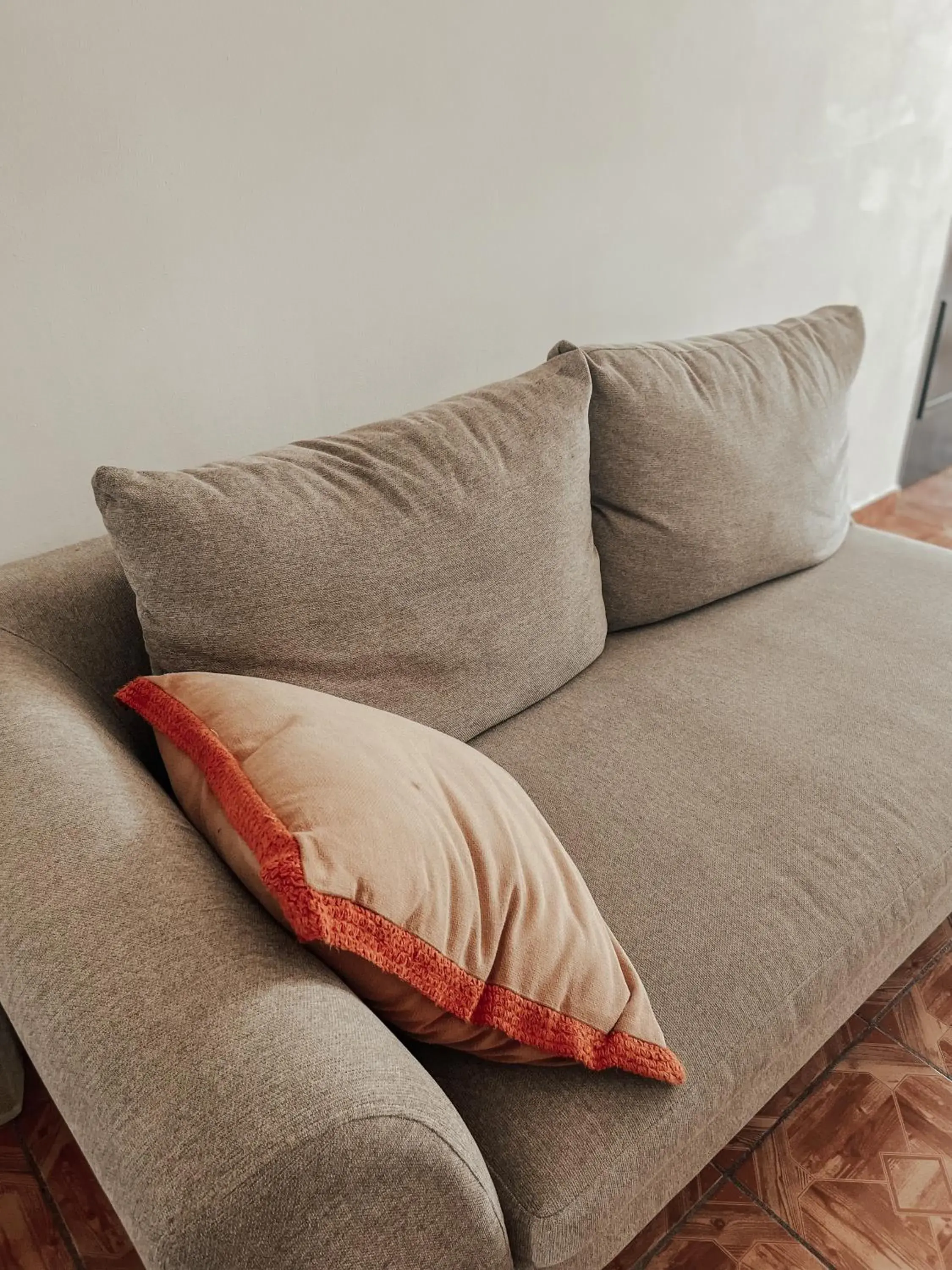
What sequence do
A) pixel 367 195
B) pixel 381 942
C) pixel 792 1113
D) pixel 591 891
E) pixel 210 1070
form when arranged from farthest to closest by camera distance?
pixel 367 195
pixel 792 1113
pixel 591 891
pixel 381 942
pixel 210 1070

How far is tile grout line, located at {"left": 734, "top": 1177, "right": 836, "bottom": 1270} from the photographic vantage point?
1.14 metres

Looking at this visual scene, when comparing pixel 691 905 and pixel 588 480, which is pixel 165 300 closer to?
pixel 588 480

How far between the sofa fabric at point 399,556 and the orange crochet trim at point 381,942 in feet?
0.62

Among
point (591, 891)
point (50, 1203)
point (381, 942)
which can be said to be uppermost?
point (381, 942)

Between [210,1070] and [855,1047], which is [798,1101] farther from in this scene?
[210,1070]

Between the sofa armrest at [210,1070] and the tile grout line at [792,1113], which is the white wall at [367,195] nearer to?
the sofa armrest at [210,1070]

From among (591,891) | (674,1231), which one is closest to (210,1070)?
(591,891)

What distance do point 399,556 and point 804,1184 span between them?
3.15ft

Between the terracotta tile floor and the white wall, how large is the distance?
0.87 m

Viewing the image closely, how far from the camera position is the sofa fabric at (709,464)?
1.50m

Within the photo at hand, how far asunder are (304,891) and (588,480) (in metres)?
0.94

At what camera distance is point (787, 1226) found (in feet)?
3.87

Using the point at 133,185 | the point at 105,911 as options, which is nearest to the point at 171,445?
the point at 133,185

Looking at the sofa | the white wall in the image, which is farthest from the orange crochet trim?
the white wall
